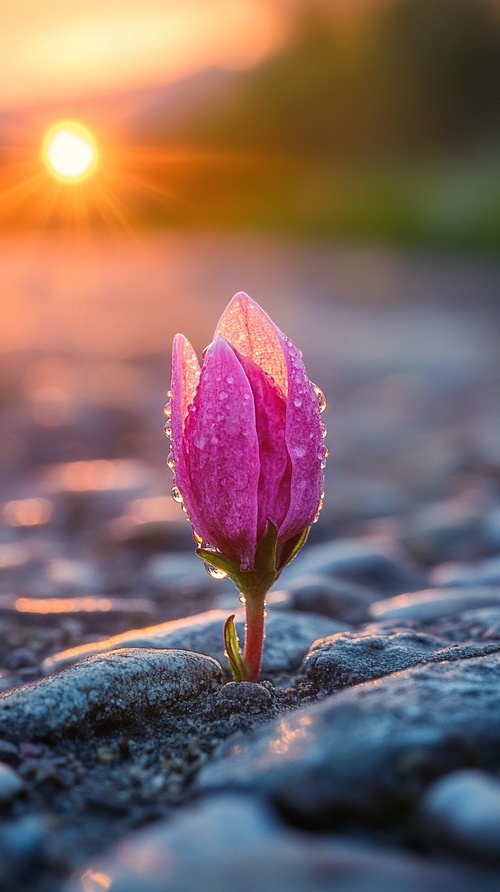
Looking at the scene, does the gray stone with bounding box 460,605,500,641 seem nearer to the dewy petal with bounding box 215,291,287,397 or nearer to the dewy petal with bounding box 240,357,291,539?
the dewy petal with bounding box 240,357,291,539

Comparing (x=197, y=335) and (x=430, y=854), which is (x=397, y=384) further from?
(x=430, y=854)

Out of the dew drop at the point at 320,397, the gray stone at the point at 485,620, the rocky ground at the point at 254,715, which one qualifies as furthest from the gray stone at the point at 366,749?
the gray stone at the point at 485,620

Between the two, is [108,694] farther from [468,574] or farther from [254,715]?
[468,574]

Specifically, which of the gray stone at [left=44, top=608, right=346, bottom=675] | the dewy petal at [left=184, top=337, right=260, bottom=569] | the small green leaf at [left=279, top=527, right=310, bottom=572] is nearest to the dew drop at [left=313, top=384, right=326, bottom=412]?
the dewy petal at [left=184, top=337, right=260, bottom=569]

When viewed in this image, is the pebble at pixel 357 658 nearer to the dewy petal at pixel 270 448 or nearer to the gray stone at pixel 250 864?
the dewy petal at pixel 270 448

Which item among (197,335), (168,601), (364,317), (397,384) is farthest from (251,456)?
(364,317)

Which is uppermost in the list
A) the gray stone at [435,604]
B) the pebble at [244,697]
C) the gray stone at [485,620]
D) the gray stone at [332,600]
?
the gray stone at [332,600]

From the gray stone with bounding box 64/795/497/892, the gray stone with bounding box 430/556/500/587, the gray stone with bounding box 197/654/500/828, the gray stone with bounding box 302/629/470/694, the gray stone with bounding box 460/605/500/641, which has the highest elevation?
the gray stone with bounding box 430/556/500/587
